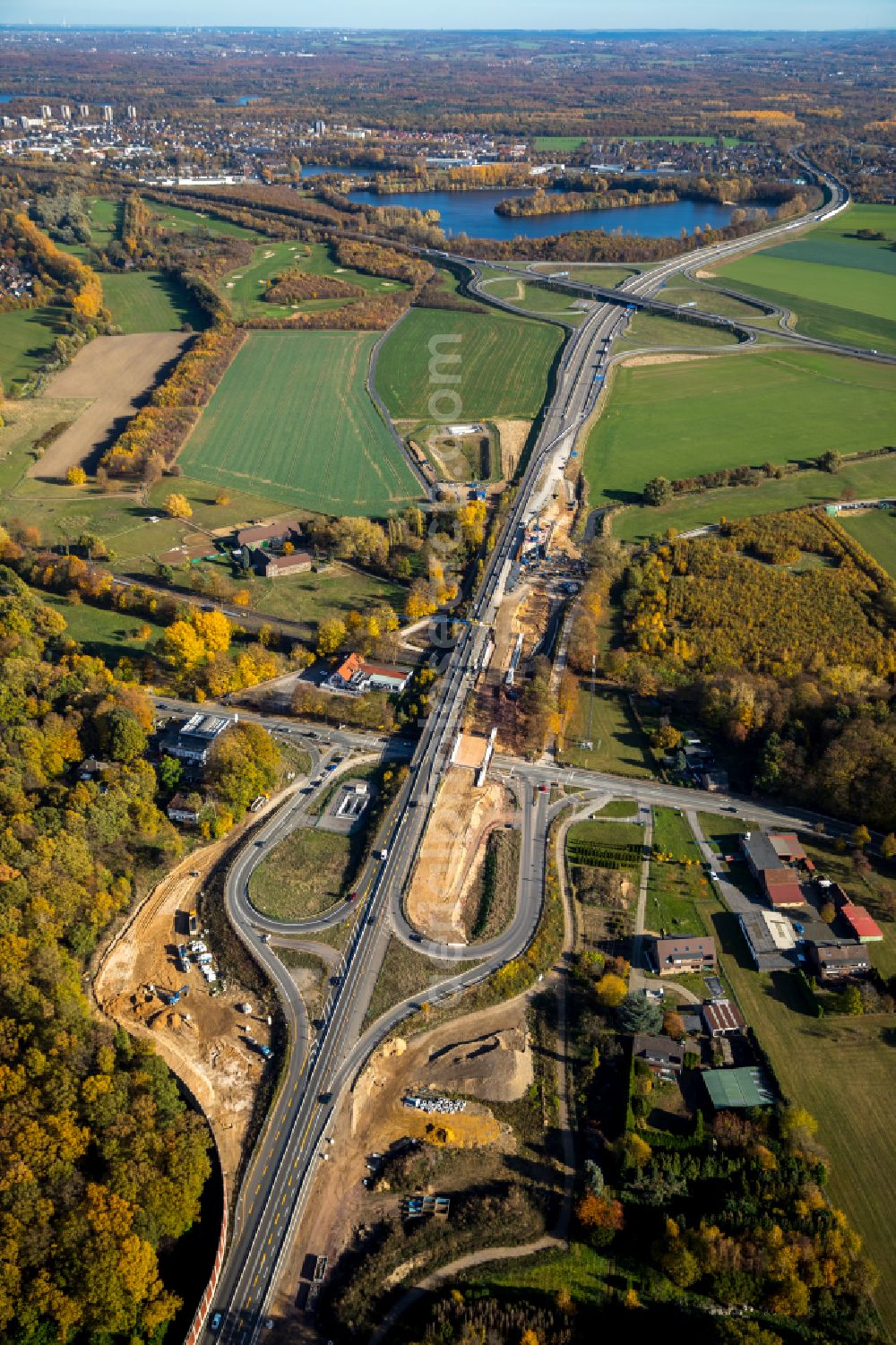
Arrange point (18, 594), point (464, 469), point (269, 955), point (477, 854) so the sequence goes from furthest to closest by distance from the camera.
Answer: point (464, 469), point (18, 594), point (477, 854), point (269, 955)

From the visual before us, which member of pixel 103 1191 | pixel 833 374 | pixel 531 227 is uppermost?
pixel 531 227

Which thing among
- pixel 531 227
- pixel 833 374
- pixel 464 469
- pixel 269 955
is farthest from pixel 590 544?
pixel 531 227

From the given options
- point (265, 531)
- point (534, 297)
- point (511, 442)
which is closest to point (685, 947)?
point (265, 531)

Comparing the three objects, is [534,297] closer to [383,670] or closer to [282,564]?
[282,564]

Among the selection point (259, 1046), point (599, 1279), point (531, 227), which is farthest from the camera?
point (531, 227)

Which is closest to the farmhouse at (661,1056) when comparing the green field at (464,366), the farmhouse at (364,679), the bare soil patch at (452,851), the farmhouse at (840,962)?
the farmhouse at (840,962)

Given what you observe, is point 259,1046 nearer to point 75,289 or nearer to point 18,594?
point 18,594

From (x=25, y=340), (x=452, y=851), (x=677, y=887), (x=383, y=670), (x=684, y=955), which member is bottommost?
(x=684, y=955)

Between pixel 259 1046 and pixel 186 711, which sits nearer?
pixel 259 1046
